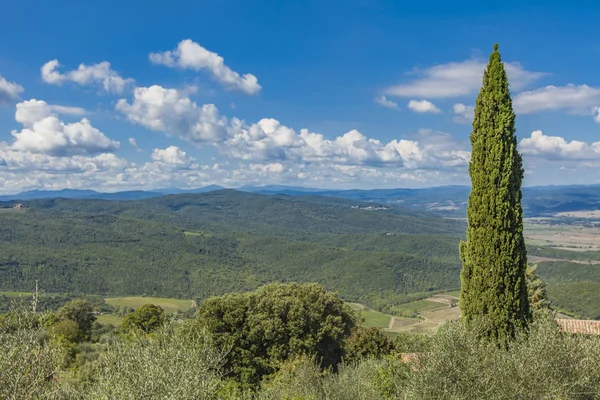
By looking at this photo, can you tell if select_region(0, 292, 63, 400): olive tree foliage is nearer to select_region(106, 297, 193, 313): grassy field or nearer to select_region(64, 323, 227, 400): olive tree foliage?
select_region(64, 323, 227, 400): olive tree foliage

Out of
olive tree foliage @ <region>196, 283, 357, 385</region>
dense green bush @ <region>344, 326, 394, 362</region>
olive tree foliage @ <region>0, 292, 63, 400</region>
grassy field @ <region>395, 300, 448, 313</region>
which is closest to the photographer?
olive tree foliage @ <region>0, 292, 63, 400</region>

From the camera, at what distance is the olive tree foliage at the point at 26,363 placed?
7605 mm

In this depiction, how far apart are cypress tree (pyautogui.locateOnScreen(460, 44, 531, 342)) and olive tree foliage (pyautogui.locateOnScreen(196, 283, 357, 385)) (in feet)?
45.9

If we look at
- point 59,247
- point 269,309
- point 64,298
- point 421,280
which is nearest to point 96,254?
point 59,247

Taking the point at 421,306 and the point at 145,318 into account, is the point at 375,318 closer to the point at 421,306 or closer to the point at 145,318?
the point at 421,306

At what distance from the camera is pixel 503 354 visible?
1134 centimetres

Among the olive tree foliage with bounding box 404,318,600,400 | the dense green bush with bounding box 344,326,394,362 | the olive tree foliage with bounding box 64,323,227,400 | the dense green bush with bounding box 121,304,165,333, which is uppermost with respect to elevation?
the olive tree foliage with bounding box 64,323,227,400

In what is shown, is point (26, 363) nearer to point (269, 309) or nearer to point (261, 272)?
point (269, 309)

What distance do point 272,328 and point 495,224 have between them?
16888 millimetres

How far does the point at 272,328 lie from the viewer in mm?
27703

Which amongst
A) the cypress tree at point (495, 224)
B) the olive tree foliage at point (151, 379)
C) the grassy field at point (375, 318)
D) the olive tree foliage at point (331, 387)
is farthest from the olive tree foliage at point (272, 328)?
the grassy field at point (375, 318)

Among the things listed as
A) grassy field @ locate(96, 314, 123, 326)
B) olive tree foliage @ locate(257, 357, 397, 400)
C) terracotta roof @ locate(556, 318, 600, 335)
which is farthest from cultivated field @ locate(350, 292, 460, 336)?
olive tree foliage @ locate(257, 357, 397, 400)

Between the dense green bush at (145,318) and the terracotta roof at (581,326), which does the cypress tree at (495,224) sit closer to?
the terracotta roof at (581,326)

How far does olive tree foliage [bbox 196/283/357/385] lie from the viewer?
27328mm
